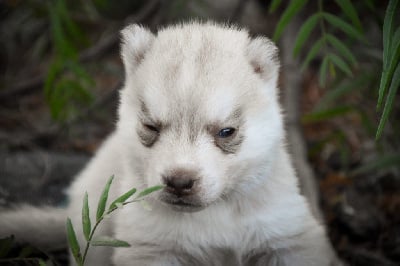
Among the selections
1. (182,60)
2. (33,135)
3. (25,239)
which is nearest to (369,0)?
(182,60)

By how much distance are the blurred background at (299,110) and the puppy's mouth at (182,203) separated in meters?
0.91

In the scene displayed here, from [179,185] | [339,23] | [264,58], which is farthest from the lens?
[339,23]

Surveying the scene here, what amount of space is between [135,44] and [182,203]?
978mm

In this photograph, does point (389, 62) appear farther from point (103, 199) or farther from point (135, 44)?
point (103, 199)

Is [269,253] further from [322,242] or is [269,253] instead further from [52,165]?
[52,165]

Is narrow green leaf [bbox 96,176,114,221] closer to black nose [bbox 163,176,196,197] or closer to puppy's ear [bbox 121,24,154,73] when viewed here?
black nose [bbox 163,176,196,197]

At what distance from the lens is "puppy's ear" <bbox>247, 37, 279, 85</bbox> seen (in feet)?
10.3

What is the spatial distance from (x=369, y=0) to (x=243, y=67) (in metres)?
1.15

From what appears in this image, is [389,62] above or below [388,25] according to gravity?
below

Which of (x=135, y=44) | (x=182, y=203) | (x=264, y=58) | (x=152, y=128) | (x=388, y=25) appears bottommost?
(x=182, y=203)

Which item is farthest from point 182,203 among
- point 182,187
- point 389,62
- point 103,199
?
point 389,62

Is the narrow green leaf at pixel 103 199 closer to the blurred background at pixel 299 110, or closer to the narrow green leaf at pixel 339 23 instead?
the blurred background at pixel 299 110

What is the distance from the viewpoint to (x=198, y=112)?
9.09 ft

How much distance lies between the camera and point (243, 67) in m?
3.06
